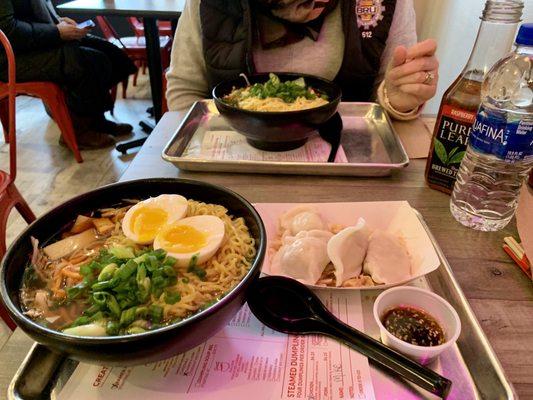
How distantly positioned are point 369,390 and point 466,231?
502 mm

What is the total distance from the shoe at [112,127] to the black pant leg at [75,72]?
0.13m

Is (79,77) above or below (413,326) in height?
below

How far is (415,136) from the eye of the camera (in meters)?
1.30

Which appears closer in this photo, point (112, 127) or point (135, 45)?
point (112, 127)

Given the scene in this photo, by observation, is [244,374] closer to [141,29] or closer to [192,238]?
[192,238]

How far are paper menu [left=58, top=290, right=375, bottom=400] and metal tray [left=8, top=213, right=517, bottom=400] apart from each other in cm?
2

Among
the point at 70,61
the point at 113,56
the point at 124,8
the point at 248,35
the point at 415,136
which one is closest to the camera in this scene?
the point at 415,136

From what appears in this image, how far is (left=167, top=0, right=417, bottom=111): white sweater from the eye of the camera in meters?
1.58

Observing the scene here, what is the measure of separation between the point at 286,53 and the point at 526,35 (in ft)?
3.36

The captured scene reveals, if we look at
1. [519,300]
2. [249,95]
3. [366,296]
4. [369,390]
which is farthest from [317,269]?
[249,95]

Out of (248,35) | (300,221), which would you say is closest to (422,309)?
(300,221)

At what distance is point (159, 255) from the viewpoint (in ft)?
2.03

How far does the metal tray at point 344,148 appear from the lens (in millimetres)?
1085

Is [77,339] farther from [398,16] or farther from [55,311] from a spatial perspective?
[398,16]
